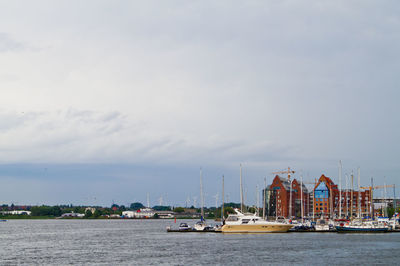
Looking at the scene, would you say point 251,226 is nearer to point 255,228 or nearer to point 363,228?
point 255,228

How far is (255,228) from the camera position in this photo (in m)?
118

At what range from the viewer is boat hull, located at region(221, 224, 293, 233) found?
388 ft

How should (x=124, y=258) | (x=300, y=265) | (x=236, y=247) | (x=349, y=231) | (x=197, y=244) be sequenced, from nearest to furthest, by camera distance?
1. (x=300, y=265)
2. (x=124, y=258)
3. (x=236, y=247)
4. (x=197, y=244)
5. (x=349, y=231)

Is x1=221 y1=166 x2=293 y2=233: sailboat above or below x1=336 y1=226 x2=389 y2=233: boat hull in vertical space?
above

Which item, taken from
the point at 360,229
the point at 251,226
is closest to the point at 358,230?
the point at 360,229

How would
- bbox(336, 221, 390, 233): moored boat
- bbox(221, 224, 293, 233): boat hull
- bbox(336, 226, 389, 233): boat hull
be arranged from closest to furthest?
bbox(221, 224, 293, 233): boat hull, bbox(336, 226, 389, 233): boat hull, bbox(336, 221, 390, 233): moored boat

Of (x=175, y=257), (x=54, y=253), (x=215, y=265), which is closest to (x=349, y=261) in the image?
(x=215, y=265)

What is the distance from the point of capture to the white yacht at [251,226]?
A: 118 meters

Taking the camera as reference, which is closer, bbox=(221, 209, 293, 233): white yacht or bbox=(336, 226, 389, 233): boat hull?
bbox=(221, 209, 293, 233): white yacht

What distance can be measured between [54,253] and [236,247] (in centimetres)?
2942

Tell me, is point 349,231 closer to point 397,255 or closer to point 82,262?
point 397,255

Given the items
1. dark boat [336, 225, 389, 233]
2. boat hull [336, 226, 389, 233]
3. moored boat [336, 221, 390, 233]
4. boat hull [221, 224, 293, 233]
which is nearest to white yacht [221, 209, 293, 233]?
boat hull [221, 224, 293, 233]

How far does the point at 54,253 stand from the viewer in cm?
8088

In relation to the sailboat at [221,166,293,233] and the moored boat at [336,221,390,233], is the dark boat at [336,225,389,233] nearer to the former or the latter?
the moored boat at [336,221,390,233]
